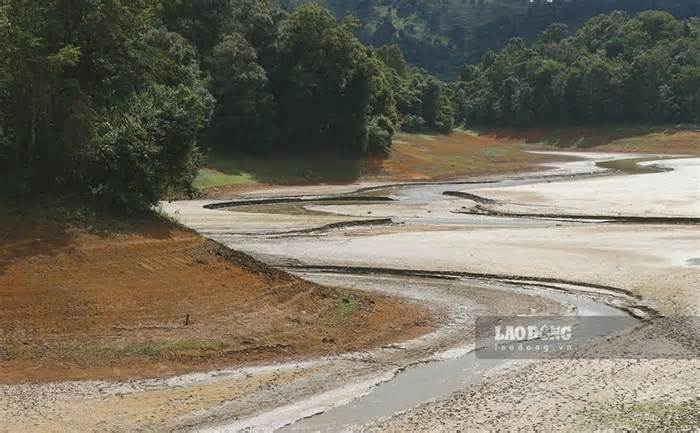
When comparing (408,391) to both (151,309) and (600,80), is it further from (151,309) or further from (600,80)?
(600,80)

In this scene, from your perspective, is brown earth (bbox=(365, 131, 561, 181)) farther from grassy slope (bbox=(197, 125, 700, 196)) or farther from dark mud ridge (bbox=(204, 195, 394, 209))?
dark mud ridge (bbox=(204, 195, 394, 209))

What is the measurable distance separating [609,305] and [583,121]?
112m

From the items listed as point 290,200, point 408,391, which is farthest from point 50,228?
point 290,200

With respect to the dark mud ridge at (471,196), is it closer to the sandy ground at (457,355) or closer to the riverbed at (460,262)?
the riverbed at (460,262)

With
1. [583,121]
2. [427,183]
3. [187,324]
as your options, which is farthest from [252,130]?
[583,121]

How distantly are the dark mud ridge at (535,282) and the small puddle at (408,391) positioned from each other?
3054 mm

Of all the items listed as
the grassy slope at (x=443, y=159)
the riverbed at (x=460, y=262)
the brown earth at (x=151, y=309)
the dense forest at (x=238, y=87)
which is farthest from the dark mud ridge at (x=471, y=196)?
the brown earth at (x=151, y=309)

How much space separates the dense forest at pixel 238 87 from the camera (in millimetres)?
18734

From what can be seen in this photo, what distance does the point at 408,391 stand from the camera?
575 inches

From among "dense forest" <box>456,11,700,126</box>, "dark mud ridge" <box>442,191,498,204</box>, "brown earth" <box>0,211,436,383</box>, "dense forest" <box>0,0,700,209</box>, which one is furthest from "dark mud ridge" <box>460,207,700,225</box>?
"dense forest" <box>456,11,700,126</box>

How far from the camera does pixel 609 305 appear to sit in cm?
2173

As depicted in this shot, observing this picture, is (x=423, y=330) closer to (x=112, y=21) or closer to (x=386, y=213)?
(x=112, y=21)

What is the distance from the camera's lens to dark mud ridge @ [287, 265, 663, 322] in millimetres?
20953

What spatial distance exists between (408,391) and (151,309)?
21.7 ft
